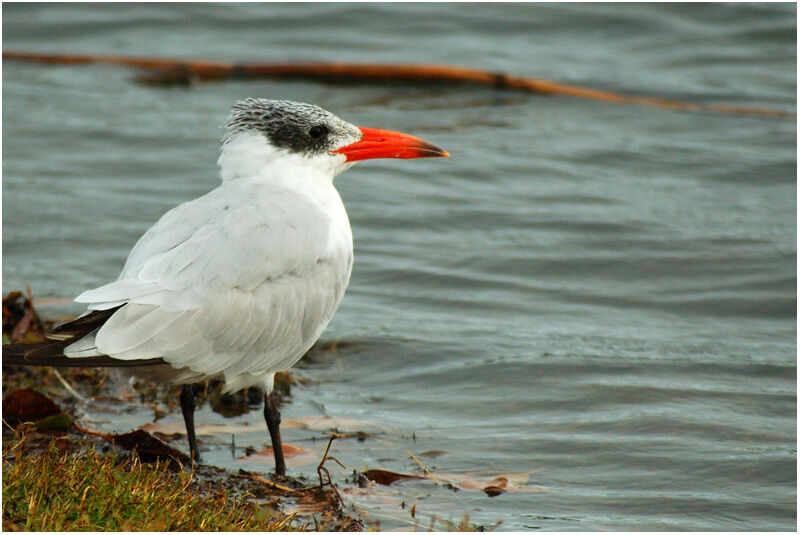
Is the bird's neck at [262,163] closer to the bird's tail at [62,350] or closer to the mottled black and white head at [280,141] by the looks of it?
Answer: the mottled black and white head at [280,141]

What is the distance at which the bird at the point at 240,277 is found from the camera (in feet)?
16.3

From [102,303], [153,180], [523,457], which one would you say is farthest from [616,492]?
[153,180]

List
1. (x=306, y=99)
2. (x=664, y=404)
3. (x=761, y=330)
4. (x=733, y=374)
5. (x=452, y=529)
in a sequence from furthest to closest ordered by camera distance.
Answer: (x=306, y=99)
(x=761, y=330)
(x=733, y=374)
(x=664, y=404)
(x=452, y=529)

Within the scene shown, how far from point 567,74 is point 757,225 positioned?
4621 mm

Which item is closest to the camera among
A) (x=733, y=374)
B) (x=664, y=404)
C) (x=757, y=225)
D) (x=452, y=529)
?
(x=452, y=529)

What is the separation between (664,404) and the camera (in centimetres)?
693

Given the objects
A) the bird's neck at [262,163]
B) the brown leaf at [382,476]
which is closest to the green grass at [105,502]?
the brown leaf at [382,476]

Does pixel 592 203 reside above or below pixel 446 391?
above

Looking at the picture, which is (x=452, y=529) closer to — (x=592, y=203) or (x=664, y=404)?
(x=664, y=404)

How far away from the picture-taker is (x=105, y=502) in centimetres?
420

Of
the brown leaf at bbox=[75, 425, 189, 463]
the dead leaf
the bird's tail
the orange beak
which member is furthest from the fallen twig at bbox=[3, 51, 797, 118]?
the bird's tail

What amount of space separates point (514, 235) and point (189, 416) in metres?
5.08

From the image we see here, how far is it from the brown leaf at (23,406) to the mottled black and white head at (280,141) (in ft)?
5.10

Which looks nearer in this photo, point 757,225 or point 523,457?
point 523,457
